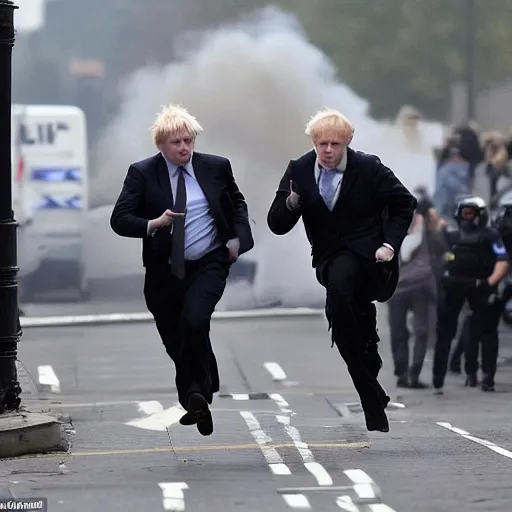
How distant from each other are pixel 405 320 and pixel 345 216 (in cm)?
689

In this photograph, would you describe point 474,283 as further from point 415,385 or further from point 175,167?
point 175,167

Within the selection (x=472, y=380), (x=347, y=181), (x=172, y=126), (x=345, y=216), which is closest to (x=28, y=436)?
(x=172, y=126)

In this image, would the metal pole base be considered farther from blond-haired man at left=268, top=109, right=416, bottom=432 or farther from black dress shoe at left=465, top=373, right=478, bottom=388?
black dress shoe at left=465, top=373, right=478, bottom=388

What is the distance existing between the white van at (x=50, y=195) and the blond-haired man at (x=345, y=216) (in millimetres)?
9792

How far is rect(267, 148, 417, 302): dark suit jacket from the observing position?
888 cm

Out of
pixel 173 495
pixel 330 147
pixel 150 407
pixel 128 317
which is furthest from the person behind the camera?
pixel 128 317

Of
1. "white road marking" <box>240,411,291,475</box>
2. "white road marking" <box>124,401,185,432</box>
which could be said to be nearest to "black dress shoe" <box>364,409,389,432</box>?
"white road marking" <box>240,411,291,475</box>

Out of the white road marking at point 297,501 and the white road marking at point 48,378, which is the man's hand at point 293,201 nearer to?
the white road marking at point 297,501

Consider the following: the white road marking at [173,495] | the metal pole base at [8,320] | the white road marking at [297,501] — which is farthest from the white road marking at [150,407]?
the white road marking at [297,501]

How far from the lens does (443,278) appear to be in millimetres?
15203

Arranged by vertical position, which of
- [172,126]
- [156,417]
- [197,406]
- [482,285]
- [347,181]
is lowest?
[156,417]

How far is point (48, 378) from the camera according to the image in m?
15.6

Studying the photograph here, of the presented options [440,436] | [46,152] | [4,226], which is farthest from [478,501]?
[46,152]

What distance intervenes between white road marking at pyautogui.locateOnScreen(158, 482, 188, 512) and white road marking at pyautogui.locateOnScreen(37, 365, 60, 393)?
693cm
